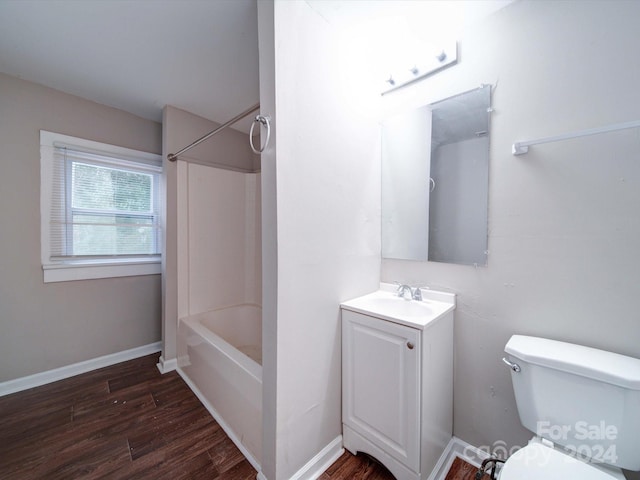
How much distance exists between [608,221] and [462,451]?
1.35 meters

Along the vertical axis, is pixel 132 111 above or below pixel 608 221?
above

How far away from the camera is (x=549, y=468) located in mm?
830

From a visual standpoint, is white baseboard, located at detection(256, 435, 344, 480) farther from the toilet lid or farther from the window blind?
the window blind

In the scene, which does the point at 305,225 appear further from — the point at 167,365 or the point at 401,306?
the point at 167,365

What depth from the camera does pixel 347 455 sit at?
53.9 inches

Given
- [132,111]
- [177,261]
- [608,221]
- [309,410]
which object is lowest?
[309,410]

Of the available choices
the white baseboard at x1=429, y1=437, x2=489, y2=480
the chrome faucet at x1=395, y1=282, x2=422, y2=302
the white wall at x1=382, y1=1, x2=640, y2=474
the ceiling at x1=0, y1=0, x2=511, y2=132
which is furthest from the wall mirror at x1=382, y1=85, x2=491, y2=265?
the white baseboard at x1=429, y1=437, x2=489, y2=480

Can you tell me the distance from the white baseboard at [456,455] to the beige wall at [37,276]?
2.71 metres

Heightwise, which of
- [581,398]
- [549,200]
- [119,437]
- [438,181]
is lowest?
[119,437]

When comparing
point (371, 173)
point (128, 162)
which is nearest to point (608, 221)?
point (371, 173)

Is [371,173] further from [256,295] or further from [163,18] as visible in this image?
[256,295]

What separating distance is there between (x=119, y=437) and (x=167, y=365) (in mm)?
741

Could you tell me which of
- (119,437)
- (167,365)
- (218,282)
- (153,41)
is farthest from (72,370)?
(153,41)

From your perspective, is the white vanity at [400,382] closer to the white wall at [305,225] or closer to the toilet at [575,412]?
the white wall at [305,225]
